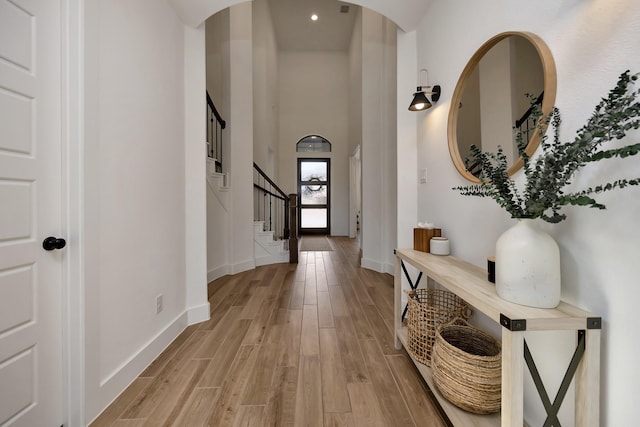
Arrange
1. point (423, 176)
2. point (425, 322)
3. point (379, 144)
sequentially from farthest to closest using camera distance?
point (379, 144)
point (423, 176)
point (425, 322)

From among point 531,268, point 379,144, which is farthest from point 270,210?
point 531,268

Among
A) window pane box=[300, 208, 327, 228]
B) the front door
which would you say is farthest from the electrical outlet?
window pane box=[300, 208, 327, 228]

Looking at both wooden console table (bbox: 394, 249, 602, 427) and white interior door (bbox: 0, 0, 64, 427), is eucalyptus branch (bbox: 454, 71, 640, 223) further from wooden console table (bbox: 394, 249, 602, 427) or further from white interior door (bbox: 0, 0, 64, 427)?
white interior door (bbox: 0, 0, 64, 427)

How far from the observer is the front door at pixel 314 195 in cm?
798

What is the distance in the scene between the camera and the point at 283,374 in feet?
5.06

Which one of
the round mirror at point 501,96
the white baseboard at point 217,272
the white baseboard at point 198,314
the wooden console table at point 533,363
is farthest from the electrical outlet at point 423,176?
the white baseboard at point 217,272

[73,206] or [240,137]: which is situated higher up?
[240,137]

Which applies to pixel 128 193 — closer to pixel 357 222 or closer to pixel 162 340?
pixel 162 340

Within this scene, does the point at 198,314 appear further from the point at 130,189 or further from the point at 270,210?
the point at 270,210

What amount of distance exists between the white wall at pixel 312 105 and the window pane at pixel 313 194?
1.40 ft

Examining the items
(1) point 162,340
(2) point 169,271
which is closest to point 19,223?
(2) point 169,271

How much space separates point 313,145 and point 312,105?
1.17 m

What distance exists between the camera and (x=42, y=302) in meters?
1.10

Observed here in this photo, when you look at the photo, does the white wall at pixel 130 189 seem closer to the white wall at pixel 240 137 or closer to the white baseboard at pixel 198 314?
the white baseboard at pixel 198 314
